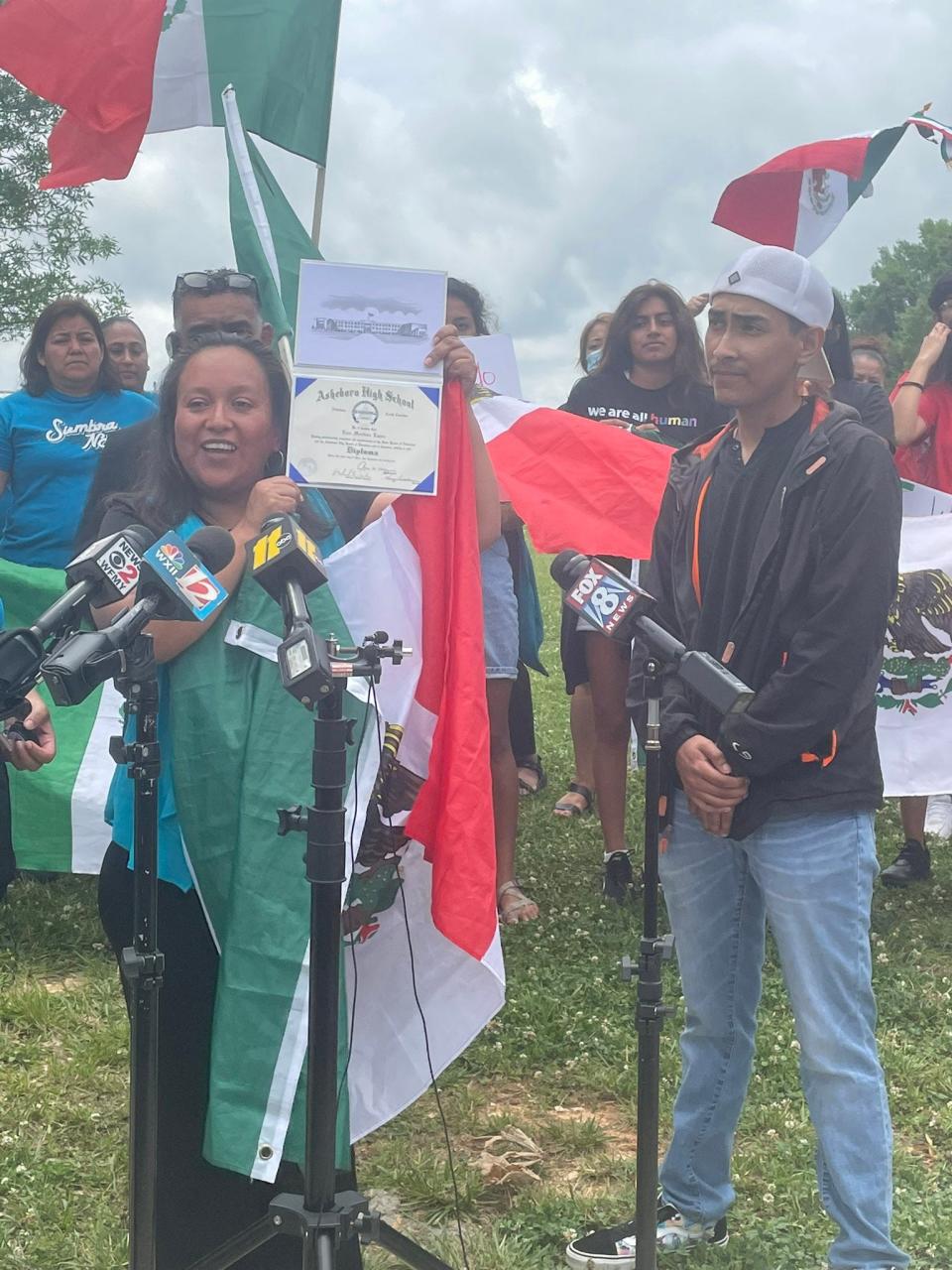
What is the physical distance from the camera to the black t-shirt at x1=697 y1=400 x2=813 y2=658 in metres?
3.09

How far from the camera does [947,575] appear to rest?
5.79 meters

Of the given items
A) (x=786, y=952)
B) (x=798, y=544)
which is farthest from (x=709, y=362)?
(x=786, y=952)

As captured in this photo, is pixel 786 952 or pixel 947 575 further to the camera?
pixel 947 575

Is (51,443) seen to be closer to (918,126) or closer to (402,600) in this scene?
(402,600)

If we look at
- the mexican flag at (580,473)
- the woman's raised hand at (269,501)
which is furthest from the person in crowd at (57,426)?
the woman's raised hand at (269,501)

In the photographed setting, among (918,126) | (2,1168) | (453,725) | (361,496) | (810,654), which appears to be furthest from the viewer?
(918,126)

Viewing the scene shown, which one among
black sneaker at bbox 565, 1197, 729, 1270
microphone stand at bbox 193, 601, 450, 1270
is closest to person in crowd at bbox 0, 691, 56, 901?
microphone stand at bbox 193, 601, 450, 1270

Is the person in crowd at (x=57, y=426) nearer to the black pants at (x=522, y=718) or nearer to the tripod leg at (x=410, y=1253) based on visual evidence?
the black pants at (x=522, y=718)

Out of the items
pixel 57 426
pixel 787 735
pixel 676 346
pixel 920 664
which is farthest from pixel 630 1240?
pixel 57 426

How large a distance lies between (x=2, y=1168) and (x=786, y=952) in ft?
7.32

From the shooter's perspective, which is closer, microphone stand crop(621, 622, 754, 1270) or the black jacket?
microphone stand crop(621, 622, 754, 1270)

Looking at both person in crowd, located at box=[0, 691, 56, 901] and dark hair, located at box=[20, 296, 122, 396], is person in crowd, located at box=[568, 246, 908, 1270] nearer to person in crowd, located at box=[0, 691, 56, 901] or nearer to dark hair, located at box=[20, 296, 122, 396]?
person in crowd, located at box=[0, 691, 56, 901]

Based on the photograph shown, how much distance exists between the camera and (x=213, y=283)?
12.6 ft

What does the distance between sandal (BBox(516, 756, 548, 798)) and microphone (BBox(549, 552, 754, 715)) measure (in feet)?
18.3
